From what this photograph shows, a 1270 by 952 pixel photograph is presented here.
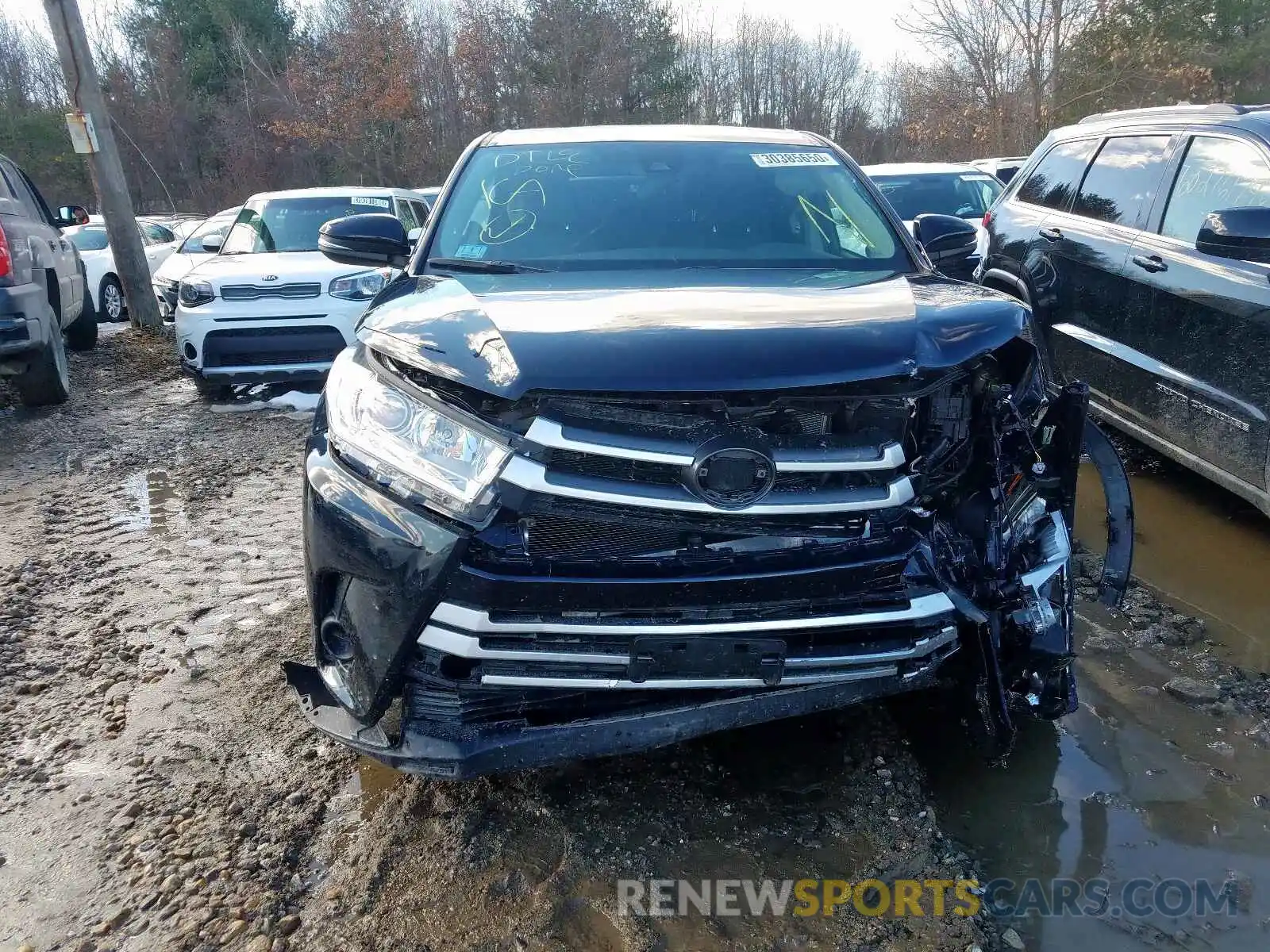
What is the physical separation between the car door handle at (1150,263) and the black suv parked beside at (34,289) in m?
6.88

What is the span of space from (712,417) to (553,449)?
1.13ft

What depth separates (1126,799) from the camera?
8.17 ft

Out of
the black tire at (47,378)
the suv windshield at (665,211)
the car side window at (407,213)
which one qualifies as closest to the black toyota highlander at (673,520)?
the suv windshield at (665,211)

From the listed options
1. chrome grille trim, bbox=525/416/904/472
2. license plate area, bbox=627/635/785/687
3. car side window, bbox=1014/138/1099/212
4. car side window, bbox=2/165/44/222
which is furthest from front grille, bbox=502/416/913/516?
car side window, bbox=2/165/44/222

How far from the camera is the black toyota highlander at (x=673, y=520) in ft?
6.33

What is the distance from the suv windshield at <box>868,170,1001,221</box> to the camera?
989 centimetres

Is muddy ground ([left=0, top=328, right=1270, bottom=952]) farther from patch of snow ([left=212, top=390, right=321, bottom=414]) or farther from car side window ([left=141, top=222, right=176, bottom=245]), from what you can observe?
car side window ([left=141, top=222, right=176, bottom=245])

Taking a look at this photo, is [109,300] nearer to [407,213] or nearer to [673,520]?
[407,213]

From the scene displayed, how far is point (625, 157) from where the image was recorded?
3.49 meters

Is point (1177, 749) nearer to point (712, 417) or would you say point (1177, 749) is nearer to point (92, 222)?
point (712, 417)

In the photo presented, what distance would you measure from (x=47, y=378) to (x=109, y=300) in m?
6.23

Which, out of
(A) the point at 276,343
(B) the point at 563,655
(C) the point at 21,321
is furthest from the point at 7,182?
(B) the point at 563,655

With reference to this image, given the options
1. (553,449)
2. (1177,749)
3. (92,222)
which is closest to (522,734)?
(553,449)

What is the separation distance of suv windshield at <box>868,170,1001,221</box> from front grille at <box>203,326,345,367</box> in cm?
587
